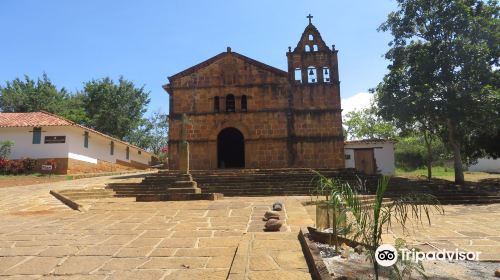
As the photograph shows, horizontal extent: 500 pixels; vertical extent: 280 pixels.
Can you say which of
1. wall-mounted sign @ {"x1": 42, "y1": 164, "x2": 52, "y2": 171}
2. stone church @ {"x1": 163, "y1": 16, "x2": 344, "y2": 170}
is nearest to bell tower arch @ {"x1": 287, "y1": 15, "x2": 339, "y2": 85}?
stone church @ {"x1": 163, "y1": 16, "x2": 344, "y2": 170}

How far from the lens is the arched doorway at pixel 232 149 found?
21.9 m

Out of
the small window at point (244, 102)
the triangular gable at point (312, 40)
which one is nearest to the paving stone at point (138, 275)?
the small window at point (244, 102)

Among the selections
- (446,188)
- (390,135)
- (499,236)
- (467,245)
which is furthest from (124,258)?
(390,135)

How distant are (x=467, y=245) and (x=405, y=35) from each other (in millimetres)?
16305

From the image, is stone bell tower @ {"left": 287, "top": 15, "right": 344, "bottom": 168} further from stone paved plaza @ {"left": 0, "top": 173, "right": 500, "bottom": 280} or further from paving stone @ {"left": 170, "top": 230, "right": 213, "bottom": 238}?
paving stone @ {"left": 170, "top": 230, "right": 213, "bottom": 238}

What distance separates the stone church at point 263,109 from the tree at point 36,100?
18337 millimetres

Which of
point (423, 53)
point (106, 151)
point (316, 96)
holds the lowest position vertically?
point (106, 151)

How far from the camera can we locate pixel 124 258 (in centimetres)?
429

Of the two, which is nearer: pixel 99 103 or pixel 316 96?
pixel 316 96

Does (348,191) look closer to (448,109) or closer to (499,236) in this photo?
(499,236)

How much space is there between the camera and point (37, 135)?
865 inches

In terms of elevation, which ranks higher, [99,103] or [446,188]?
[99,103]

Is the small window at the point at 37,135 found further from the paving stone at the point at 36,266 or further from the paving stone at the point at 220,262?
the paving stone at the point at 220,262

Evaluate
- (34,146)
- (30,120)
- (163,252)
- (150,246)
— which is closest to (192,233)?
(150,246)
